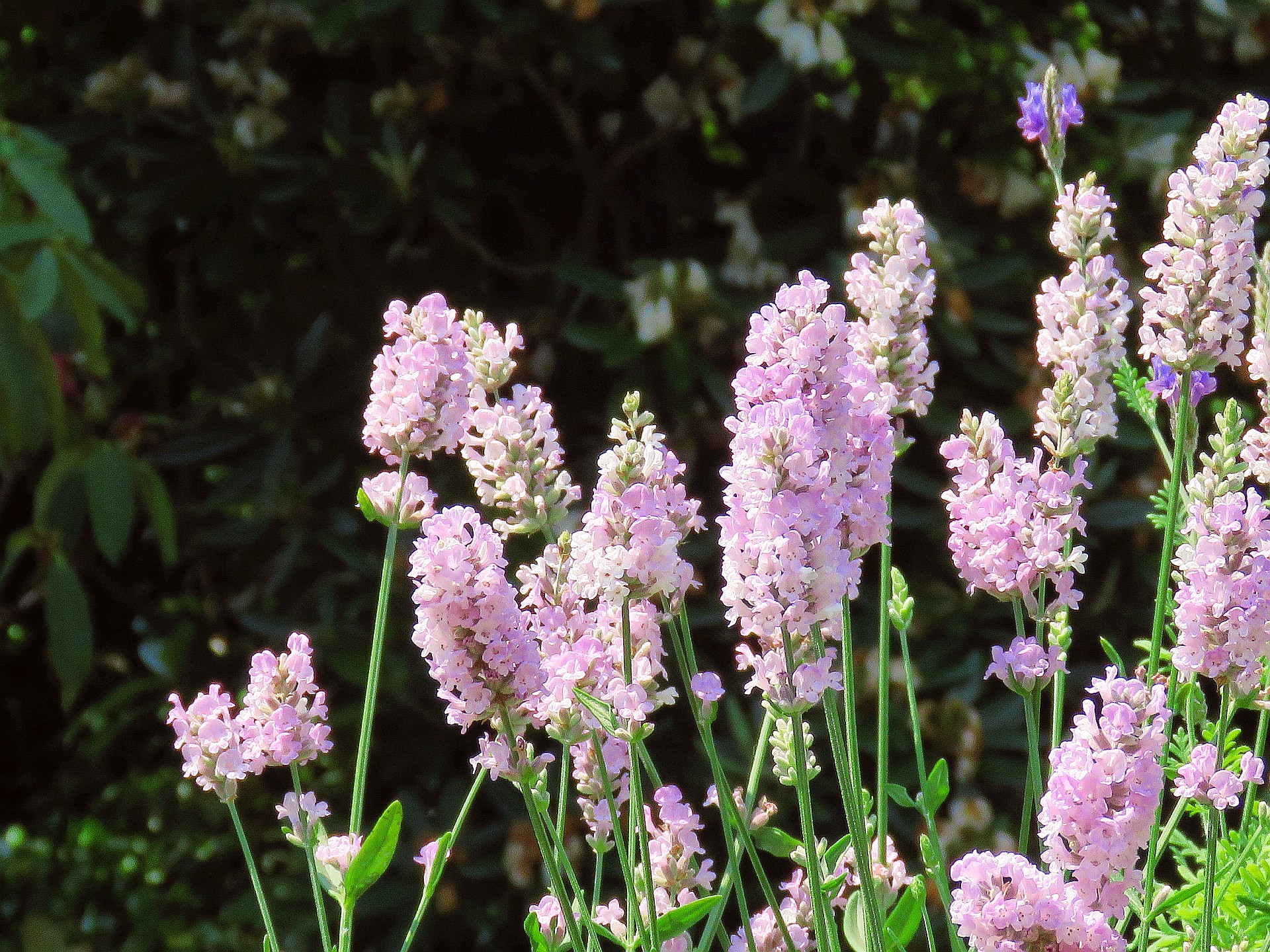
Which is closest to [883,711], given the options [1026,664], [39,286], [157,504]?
[1026,664]

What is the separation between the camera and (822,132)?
1.79 meters

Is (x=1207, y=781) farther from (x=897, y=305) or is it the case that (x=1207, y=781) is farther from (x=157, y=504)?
(x=157, y=504)

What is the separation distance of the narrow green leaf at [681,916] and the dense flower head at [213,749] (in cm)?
22

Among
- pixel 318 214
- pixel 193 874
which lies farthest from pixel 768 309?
pixel 193 874

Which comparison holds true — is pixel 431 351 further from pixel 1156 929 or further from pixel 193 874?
pixel 193 874

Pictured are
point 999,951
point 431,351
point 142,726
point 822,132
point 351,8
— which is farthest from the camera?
point 142,726

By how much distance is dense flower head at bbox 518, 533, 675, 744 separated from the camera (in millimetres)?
682

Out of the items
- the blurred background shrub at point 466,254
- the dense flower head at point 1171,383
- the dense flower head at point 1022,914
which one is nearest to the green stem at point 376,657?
the dense flower head at point 1022,914

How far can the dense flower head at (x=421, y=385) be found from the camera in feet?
2.47

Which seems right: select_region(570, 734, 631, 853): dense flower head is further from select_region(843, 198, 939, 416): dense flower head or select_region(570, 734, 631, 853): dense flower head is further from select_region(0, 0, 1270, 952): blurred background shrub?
select_region(0, 0, 1270, 952): blurred background shrub

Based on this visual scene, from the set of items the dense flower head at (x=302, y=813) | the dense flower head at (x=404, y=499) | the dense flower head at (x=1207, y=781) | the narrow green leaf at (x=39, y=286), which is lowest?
the dense flower head at (x=1207, y=781)

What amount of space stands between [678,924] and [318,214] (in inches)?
53.6

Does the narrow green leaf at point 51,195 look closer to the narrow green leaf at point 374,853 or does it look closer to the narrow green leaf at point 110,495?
the narrow green leaf at point 110,495

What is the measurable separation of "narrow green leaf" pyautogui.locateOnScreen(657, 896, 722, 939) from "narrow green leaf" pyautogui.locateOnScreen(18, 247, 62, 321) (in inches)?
44.2
